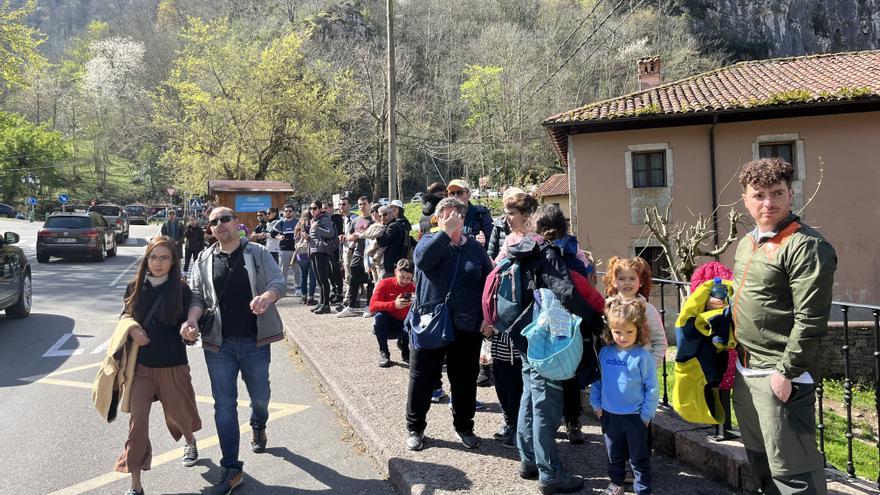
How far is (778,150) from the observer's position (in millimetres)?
19188

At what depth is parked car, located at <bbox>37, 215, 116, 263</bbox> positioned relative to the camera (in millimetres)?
20047

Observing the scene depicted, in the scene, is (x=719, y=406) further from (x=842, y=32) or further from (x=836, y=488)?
(x=842, y=32)

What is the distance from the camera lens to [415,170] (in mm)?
54812

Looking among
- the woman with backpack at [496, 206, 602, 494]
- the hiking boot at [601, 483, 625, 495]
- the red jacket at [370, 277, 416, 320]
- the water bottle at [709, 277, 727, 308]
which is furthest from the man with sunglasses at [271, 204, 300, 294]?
the water bottle at [709, 277, 727, 308]

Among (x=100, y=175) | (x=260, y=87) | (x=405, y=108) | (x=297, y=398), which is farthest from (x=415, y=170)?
(x=297, y=398)

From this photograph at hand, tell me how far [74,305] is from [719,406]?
1221 cm

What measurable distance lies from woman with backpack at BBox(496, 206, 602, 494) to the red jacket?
9.35ft

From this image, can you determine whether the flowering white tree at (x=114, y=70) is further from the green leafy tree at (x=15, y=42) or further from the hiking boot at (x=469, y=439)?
the hiking boot at (x=469, y=439)

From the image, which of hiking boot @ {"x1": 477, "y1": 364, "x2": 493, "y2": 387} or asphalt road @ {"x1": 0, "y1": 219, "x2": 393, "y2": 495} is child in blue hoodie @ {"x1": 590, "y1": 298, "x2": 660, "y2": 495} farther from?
hiking boot @ {"x1": 477, "y1": 364, "x2": 493, "y2": 387}

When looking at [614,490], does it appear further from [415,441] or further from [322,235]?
[322,235]

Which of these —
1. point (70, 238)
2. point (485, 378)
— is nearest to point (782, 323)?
point (485, 378)

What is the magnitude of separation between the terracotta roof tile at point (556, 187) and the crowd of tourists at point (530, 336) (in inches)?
1290

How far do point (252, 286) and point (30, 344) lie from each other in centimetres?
639

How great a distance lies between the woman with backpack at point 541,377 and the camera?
3.52m
